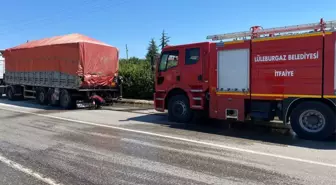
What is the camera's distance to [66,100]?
16141 mm

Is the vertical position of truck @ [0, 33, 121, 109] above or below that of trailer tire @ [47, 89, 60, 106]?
above

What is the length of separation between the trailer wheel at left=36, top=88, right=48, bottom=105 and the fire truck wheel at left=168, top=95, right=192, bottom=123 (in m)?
9.20

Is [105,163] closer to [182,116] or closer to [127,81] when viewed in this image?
[182,116]

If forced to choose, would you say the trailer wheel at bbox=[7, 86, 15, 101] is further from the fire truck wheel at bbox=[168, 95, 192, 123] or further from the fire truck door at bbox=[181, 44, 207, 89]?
the fire truck door at bbox=[181, 44, 207, 89]

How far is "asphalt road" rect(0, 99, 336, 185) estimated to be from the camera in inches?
201

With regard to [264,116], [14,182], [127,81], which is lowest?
[14,182]

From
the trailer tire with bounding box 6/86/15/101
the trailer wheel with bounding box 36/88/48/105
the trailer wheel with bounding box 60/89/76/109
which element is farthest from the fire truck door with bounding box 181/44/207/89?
the trailer tire with bounding box 6/86/15/101

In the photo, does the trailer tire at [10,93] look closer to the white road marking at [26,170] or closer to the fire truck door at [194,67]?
the fire truck door at [194,67]

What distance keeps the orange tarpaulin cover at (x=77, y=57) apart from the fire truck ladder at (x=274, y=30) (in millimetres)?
7816

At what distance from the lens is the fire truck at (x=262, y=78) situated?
793 centimetres

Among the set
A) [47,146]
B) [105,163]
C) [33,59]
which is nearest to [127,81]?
[33,59]

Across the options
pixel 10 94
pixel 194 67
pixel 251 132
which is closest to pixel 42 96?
pixel 10 94

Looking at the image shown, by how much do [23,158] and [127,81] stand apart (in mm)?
14951

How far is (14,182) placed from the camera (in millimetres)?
4895
